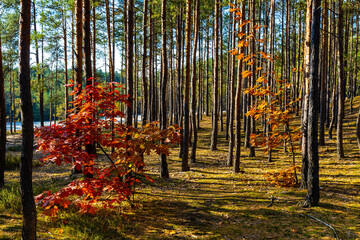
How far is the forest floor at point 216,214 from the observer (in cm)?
442

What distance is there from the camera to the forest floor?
4418 mm

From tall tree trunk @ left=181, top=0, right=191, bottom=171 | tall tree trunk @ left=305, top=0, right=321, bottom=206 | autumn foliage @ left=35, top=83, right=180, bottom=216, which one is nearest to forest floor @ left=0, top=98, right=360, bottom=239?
autumn foliage @ left=35, top=83, right=180, bottom=216

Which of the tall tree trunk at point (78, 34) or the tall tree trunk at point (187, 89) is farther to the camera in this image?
the tall tree trunk at point (187, 89)

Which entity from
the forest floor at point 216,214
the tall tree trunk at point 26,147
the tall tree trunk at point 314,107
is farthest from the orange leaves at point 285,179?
the tall tree trunk at point 26,147

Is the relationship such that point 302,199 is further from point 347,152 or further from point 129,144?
point 347,152

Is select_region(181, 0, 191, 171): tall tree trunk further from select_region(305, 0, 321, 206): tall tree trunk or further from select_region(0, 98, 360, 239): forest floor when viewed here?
select_region(305, 0, 321, 206): tall tree trunk

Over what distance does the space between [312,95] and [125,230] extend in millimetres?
5202

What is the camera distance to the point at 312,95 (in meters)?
5.51

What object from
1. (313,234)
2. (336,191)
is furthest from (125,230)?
(336,191)

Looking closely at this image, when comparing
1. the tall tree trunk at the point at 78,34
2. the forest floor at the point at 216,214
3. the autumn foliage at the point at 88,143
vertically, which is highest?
the tall tree trunk at the point at 78,34

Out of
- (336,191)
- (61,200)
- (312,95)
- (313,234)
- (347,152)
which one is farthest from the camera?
(347,152)

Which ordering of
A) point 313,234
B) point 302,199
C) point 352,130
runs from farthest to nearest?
point 352,130, point 302,199, point 313,234

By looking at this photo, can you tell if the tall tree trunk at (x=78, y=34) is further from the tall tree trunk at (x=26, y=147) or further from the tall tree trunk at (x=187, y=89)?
the tall tree trunk at (x=187, y=89)

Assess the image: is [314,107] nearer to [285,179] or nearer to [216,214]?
[285,179]
